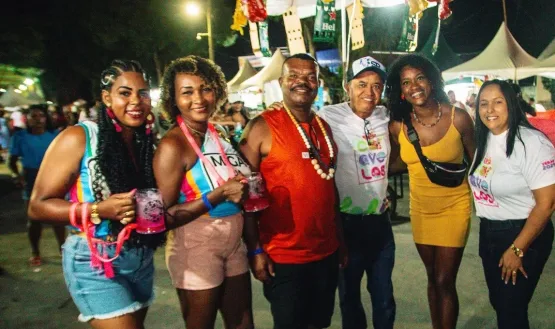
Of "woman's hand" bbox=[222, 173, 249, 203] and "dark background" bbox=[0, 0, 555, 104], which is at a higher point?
"dark background" bbox=[0, 0, 555, 104]

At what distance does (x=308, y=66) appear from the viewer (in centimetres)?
299

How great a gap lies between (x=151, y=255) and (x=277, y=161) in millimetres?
914

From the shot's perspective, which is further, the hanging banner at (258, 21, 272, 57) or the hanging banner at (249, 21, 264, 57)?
the hanging banner at (249, 21, 264, 57)

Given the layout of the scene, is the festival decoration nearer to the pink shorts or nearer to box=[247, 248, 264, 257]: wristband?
box=[247, 248, 264, 257]: wristband

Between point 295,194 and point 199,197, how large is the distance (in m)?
0.63

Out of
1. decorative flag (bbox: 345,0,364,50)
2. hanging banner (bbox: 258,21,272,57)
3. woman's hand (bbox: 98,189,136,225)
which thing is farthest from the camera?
hanging banner (bbox: 258,21,272,57)

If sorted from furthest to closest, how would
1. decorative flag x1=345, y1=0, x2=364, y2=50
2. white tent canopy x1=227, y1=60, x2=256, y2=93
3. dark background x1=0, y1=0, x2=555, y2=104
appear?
dark background x1=0, y1=0, x2=555, y2=104 < white tent canopy x1=227, y1=60, x2=256, y2=93 < decorative flag x1=345, y1=0, x2=364, y2=50

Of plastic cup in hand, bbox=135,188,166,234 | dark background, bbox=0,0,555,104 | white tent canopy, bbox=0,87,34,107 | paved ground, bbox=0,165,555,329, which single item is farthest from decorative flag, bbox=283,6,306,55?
white tent canopy, bbox=0,87,34,107

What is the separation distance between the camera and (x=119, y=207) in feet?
6.82

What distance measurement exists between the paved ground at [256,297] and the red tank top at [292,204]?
4.58ft

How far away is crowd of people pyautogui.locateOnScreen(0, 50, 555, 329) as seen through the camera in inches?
88.7

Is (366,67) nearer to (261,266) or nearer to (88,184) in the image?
(261,266)

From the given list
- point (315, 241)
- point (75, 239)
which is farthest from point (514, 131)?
point (75, 239)

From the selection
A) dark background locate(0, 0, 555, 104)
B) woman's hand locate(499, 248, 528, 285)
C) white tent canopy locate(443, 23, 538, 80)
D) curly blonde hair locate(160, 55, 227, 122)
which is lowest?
woman's hand locate(499, 248, 528, 285)
